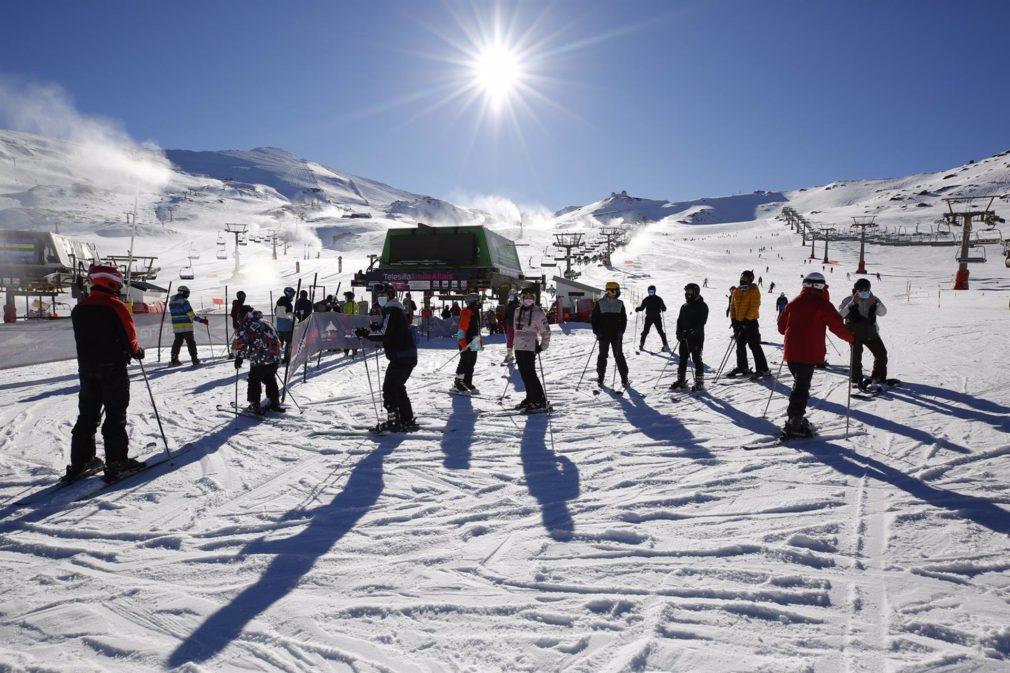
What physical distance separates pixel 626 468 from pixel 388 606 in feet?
9.35

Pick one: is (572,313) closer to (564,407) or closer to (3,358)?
(564,407)

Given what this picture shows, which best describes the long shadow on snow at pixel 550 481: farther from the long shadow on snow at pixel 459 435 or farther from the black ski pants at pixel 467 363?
the black ski pants at pixel 467 363

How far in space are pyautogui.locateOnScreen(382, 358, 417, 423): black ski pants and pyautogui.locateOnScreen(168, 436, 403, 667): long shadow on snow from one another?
137 centimetres

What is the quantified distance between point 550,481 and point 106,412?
13.9 ft

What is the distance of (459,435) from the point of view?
645 cm

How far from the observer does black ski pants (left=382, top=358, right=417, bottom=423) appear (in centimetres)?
650

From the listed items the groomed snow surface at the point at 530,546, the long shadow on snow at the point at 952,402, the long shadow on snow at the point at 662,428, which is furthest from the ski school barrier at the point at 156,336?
the long shadow on snow at the point at 952,402

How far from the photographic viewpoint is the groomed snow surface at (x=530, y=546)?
257cm

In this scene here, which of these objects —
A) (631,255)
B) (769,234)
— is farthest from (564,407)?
(769,234)

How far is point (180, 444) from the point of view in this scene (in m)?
6.12

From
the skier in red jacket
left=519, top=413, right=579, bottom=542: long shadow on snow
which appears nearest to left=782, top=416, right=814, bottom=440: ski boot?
the skier in red jacket

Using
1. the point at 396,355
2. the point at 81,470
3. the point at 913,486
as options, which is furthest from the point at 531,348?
the point at 81,470

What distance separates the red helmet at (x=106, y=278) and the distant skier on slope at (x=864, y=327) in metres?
8.88

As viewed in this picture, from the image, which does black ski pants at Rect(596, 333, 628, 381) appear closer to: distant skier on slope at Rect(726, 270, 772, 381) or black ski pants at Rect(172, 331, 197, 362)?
distant skier on slope at Rect(726, 270, 772, 381)
